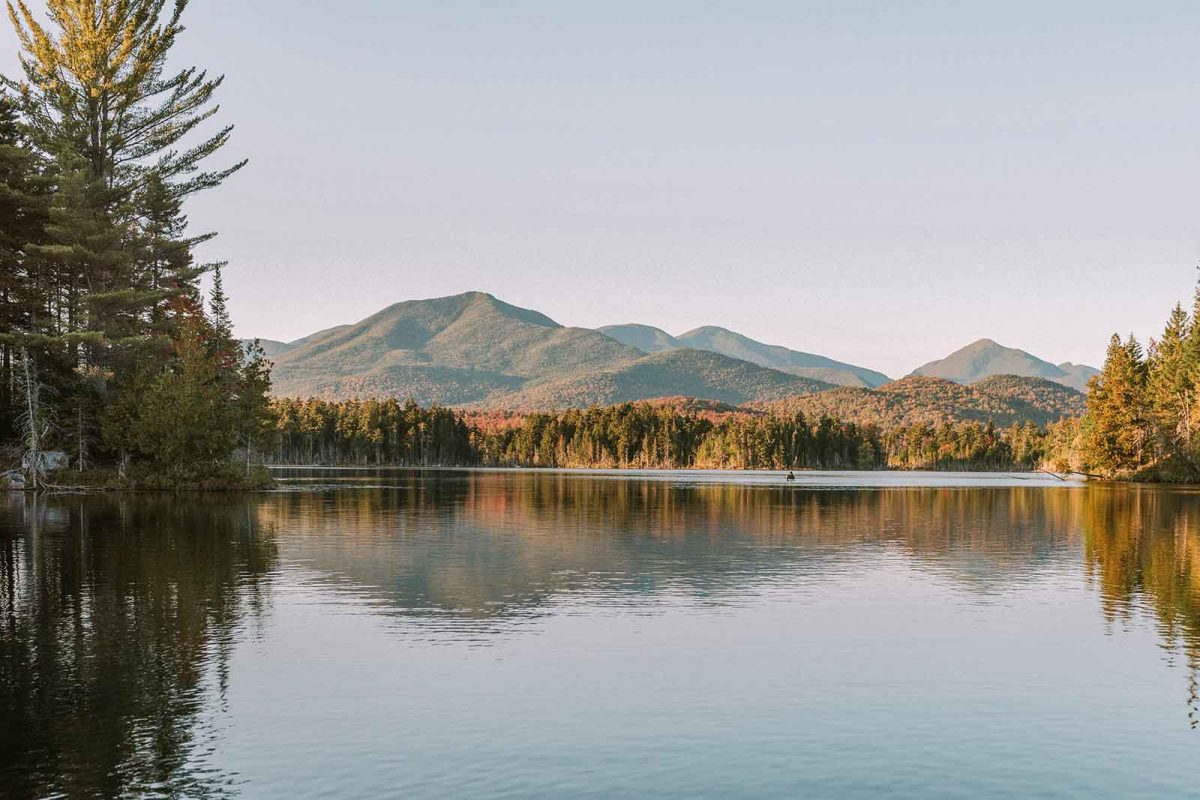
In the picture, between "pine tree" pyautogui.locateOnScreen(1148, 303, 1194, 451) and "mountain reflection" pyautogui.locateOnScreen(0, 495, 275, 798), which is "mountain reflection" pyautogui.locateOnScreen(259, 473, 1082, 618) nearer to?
"mountain reflection" pyautogui.locateOnScreen(0, 495, 275, 798)

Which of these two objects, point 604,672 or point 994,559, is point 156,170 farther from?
point 604,672

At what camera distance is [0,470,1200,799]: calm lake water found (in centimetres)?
1441

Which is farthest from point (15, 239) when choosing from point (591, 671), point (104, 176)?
point (591, 671)

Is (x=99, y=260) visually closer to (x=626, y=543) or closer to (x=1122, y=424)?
(x=626, y=543)

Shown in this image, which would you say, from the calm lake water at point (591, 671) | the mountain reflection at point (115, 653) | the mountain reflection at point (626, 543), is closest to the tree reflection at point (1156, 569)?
the calm lake water at point (591, 671)

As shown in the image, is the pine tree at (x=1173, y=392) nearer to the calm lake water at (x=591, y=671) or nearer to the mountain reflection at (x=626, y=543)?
the mountain reflection at (x=626, y=543)

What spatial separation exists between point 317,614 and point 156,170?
65876 millimetres

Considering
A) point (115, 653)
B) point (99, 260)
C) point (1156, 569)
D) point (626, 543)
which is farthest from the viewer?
point (99, 260)

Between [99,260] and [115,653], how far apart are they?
62596mm

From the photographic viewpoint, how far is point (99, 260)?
75.7 metres

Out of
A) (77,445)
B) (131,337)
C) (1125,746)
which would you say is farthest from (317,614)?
(77,445)

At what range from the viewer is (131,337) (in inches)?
3081

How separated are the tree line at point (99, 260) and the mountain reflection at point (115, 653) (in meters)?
36.8

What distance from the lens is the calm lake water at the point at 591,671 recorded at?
14.4m
